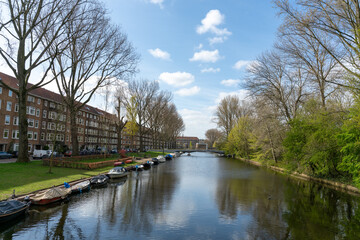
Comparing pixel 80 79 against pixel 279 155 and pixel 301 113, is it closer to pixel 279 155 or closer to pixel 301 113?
pixel 301 113

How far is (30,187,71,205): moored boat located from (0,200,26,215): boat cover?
2.32 m

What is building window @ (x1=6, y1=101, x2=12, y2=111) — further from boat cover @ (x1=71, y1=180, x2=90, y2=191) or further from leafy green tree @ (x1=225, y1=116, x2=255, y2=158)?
leafy green tree @ (x1=225, y1=116, x2=255, y2=158)

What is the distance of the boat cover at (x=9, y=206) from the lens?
1218 centimetres

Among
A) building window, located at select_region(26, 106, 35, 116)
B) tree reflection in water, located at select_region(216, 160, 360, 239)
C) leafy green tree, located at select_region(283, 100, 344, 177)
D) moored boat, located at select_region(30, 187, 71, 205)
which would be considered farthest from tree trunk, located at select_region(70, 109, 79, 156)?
leafy green tree, located at select_region(283, 100, 344, 177)

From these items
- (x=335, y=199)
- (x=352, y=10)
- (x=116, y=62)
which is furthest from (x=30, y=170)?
(x=352, y=10)

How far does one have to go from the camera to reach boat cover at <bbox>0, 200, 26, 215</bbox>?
40.0 ft

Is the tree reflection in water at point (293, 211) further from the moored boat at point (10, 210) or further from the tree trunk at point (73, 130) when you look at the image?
the tree trunk at point (73, 130)

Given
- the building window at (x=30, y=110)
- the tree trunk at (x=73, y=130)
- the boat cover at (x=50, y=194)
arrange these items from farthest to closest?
the building window at (x=30, y=110)
the tree trunk at (x=73, y=130)
the boat cover at (x=50, y=194)

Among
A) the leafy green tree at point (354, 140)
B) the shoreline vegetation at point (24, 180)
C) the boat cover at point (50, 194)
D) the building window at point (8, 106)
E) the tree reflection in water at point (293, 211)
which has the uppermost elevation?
the building window at point (8, 106)

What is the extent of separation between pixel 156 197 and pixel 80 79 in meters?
21.1

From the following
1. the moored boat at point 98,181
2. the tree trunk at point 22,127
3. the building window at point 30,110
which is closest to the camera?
the moored boat at point 98,181

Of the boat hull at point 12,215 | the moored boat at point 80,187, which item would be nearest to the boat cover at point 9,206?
the boat hull at point 12,215

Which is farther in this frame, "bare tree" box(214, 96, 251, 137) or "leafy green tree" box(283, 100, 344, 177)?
"bare tree" box(214, 96, 251, 137)

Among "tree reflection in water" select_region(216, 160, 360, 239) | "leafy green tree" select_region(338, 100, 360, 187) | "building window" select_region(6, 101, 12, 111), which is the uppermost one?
"building window" select_region(6, 101, 12, 111)
